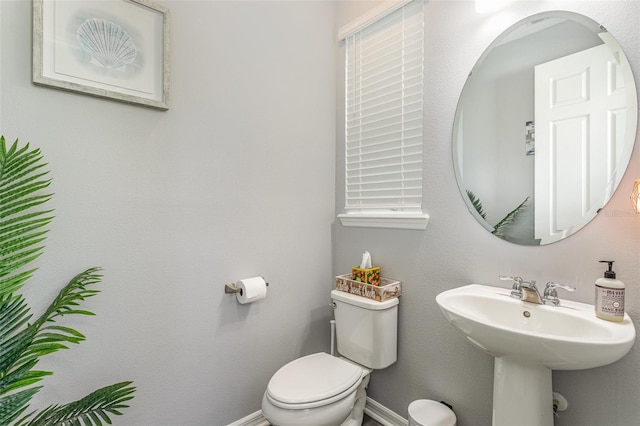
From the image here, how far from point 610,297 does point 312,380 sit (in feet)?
3.78

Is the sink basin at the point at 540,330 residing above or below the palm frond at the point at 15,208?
below

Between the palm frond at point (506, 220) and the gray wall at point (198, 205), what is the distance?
1.00 m

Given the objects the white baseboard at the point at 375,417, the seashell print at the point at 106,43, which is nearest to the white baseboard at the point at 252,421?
the white baseboard at the point at 375,417

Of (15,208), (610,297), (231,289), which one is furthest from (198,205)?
(610,297)

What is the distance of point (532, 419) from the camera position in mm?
1024

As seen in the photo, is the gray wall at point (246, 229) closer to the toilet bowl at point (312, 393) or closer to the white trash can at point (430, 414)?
the white trash can at point (430, 414)

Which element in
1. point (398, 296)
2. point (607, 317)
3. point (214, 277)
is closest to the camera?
point (607, 317)

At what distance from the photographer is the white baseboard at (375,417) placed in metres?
1.64

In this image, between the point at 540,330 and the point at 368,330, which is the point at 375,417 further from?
the point at 540,330

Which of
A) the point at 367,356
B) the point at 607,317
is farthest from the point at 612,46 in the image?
the point at 367,356

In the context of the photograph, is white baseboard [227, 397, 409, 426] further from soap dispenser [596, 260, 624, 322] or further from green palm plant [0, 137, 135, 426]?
soap dispenser [596, 260, 624, 322]

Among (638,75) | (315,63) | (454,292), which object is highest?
(315,63)

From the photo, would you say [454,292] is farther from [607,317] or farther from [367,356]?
[367,356]

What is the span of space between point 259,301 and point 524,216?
135 cm
